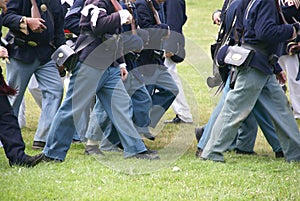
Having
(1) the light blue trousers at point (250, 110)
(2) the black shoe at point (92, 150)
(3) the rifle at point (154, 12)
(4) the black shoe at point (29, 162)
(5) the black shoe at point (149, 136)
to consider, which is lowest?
(5) the black shoe at point (149, 136)

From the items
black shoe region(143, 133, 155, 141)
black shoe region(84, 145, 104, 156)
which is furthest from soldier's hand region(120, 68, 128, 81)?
black shoe region(143, 133, 155, 141)

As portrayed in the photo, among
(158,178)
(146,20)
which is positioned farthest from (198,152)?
(146,20)

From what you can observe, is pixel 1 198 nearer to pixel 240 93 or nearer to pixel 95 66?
pixel 95 66

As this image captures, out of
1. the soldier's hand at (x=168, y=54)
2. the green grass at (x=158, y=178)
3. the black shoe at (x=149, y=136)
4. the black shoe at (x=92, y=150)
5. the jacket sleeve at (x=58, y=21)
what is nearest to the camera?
the green grass at (x=158, y=178)

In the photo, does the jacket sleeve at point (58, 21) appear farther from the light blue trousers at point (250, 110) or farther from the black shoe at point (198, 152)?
the light blue trousers at point (250, 110)

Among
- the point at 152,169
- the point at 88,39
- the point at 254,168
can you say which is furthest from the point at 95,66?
the point at 254,168

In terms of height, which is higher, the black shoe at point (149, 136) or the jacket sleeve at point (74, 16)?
the jacket sleeve at point (74, 16)

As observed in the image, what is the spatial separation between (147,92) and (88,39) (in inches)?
67.6

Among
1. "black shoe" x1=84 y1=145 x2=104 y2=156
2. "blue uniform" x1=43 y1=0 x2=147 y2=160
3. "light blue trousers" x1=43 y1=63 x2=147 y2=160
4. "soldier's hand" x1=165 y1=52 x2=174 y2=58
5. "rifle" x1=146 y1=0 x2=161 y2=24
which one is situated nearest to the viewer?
"blue uniform" x1=43 y1=0 x2=147 y2=160

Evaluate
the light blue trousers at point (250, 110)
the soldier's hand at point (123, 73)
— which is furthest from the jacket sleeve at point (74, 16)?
the light blue trousers at point (250, 110)

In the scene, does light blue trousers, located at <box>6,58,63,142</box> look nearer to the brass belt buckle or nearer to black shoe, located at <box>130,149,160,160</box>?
the brass belt buckle

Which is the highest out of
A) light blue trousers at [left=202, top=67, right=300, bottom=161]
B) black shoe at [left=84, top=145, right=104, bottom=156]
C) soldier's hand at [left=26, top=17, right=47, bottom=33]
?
soldier's hand at [left=26, top=17, right=47, bottom=33]

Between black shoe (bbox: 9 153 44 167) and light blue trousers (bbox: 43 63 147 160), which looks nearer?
black shoe (bbox: 9 153 44 167)

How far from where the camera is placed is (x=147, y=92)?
9766mm
